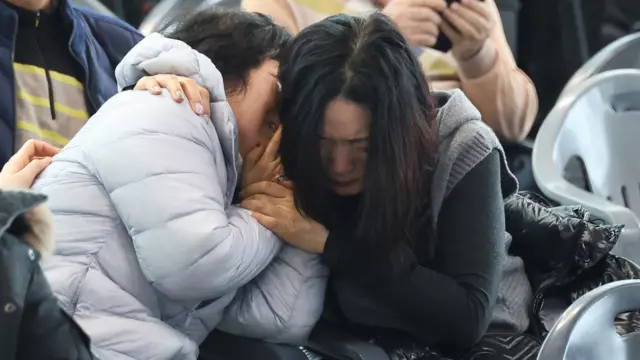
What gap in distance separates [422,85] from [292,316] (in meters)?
0.35

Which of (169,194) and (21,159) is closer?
(169,194)

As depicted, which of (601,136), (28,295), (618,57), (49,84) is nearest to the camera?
(28,295)

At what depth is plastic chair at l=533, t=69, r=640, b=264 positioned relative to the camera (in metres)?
1.68

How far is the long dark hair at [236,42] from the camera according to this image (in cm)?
111

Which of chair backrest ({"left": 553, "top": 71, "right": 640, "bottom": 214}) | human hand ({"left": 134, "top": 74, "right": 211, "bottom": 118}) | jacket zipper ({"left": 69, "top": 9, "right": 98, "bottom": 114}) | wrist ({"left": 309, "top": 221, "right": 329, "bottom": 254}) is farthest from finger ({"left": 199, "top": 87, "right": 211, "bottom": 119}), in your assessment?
chair backrest ({"left": 553, "top": 71, "right": 640, "bottom": 214})

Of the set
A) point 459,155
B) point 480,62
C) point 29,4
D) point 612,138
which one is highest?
point 29,4

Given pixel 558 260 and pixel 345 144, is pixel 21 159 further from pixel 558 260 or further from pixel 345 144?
pixel 558 260

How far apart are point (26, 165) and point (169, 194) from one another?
0.79ft

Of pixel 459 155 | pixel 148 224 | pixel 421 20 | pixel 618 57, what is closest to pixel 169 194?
pixel 148 224

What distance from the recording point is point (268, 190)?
1.14m

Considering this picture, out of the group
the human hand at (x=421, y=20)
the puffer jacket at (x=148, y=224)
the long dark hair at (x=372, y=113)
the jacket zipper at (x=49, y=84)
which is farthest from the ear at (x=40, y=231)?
the human hand at (x=421, y=20)

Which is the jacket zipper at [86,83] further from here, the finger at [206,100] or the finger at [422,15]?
the finger at [422,15]

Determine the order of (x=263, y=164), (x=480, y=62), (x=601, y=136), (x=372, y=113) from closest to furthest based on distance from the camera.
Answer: (x=372, y=113)
(x=263, y=164)
(x=480, y=62)
(x=601, y=136)

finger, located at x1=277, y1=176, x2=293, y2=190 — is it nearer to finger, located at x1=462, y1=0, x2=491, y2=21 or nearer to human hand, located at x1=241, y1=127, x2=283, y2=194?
human hand, located at x1=241, y1=127, x2=283, y2=194
